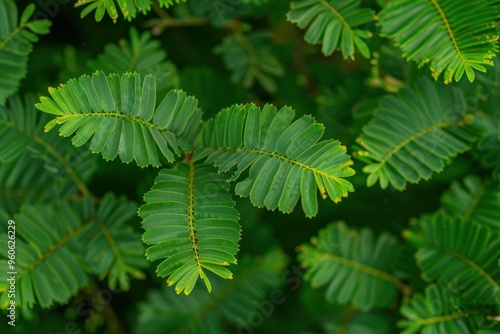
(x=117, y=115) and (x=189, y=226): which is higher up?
(x=117, y=115)

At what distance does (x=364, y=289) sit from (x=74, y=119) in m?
0.61

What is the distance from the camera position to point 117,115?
70 cm

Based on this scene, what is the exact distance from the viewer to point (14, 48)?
87 cm

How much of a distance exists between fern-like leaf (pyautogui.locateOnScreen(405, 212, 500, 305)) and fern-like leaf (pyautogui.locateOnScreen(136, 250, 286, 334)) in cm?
31

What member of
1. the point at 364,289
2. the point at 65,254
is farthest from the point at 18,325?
the point at 364,289

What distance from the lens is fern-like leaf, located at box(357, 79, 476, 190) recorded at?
849 mm

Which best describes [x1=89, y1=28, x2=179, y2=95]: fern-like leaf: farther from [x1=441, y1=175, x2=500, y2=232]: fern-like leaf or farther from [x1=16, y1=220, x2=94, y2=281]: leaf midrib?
[x1=441, y1=175, x2=500, y2=232]: fern-like leaf

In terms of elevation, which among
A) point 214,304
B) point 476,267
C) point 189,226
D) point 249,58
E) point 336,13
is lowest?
point 214,304

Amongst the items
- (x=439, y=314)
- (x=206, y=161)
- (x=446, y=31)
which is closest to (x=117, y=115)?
(x=206, y=161)

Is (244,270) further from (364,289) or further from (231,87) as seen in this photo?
(231,87)

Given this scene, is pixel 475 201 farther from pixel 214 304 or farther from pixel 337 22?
pixel 214 304

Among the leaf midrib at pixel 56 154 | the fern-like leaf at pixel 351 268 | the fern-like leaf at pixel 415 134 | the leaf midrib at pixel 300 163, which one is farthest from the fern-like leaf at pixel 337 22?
the leaf midrib at pixel 56 154

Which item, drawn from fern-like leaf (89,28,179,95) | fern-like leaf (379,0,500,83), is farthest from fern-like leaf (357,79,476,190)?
fern-like leaf (89,28,179,95)

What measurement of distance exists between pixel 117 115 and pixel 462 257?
1.96ft
